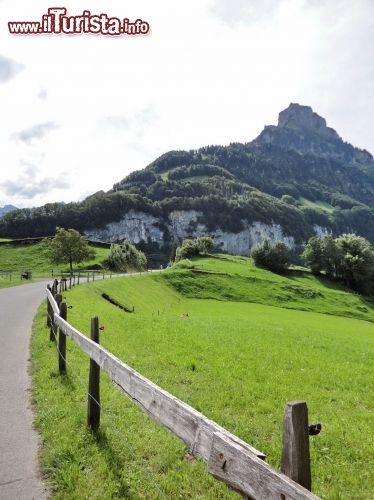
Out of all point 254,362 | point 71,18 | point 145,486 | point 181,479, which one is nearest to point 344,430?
point 181,479

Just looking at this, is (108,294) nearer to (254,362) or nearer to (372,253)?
(254,362)

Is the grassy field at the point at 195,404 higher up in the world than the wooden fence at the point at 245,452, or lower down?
lower down

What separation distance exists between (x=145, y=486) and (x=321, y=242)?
365ft

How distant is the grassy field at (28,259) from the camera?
102 metres

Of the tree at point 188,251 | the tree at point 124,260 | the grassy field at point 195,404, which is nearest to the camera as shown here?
the grassy field at point 195,404

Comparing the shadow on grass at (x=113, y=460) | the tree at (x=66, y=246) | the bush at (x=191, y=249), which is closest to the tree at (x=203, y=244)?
the bush at (x=191, y=249)

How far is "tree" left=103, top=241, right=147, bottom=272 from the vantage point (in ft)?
341

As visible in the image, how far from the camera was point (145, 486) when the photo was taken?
22.7ft

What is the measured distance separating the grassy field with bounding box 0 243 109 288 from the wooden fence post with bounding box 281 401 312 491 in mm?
97716

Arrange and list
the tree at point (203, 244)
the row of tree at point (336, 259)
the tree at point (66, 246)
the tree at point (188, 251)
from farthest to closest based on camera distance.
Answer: the tree at point (203, 244) < the tree at point (188, 251) < the row of tree at point (336, 259) < the tree at point (66, 246)

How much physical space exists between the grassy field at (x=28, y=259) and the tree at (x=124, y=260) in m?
4.86

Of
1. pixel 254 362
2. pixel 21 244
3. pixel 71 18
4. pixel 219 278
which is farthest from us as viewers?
pixel 21 244

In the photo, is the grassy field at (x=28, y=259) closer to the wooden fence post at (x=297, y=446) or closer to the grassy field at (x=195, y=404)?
the grassy field at (x=195, y=404)

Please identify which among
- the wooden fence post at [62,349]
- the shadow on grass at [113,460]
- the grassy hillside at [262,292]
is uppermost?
the wooden fence post at [62,349]
